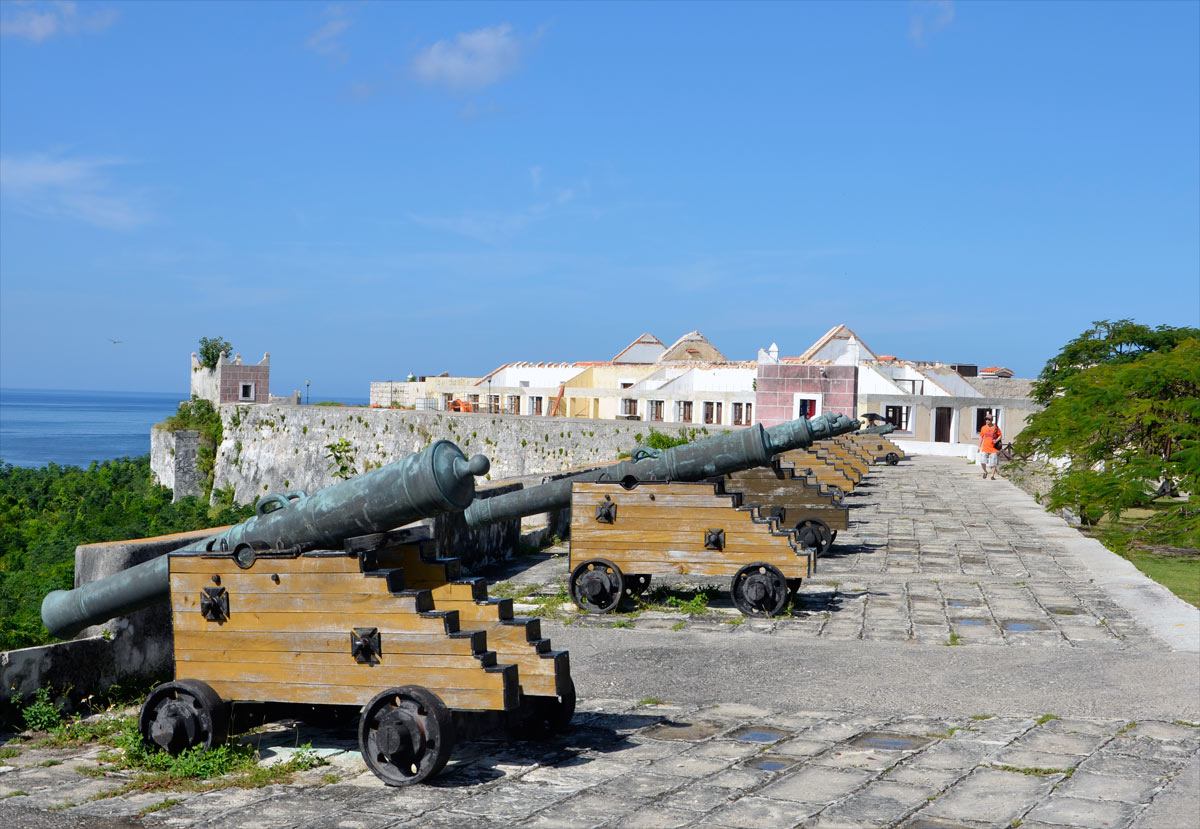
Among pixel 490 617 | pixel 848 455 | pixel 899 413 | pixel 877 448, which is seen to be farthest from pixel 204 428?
pixel 490 617

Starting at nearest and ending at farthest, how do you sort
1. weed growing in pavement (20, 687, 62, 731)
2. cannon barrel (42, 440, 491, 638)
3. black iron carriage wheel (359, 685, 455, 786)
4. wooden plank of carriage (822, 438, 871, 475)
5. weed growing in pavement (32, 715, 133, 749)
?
black iron carriage wheel (359, 685, 455, 786)
cannon barrel (42, 440, 491, 638)
weed growing in pavement (32, 715, 133, 749)
weed growing in pavement (20, 687, 62, 731)
wooden plank of carriage (822, 438, 871, 475)

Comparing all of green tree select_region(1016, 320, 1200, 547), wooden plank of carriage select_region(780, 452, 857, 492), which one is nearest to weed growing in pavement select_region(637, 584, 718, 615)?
wooden plank of carriage select_region(780, 452, 857, 492)

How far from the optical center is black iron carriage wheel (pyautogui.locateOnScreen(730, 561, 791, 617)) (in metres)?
7.89

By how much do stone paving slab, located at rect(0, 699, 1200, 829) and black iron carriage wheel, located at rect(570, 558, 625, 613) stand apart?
2.63m

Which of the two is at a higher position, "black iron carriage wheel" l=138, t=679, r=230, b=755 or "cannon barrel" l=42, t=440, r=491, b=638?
"cannon barrel" l=42, t=440, r=491, b=638

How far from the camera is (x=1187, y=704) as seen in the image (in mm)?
5660

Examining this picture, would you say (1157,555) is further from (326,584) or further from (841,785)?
(326,584)

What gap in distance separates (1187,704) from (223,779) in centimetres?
435

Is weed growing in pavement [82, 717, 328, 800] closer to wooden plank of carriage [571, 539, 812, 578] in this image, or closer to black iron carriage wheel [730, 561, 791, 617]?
wooden plank of carriage [571, 539, 812, 578]

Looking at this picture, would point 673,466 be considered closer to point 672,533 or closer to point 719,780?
point 672,533

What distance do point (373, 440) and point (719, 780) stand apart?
3171 centimetres

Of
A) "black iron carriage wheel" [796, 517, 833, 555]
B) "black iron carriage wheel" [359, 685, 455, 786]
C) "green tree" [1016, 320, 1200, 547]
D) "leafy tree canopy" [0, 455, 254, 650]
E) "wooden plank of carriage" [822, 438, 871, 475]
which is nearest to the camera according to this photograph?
"black iron carriage wheel" [359, 685, 455, 786]

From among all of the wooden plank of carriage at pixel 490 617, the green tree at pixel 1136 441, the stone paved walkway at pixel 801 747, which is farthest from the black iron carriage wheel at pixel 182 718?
the green tree at pixel 1136 441

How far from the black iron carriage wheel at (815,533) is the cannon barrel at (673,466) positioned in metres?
2.10
